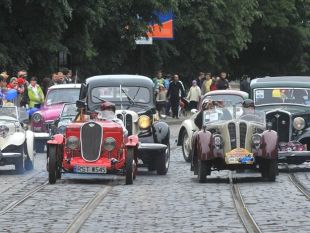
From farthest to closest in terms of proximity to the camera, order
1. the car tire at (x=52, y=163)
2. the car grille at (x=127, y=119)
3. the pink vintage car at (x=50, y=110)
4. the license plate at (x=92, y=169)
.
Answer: the pink vintage car at (x=50, y=110)
the car grille at (x=127, y=119)
the car tire at (x=52, y=163)
the license plate at (x=92, y=169)

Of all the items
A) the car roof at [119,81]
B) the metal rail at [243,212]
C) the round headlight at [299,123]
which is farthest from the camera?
the car roof at [119,81]

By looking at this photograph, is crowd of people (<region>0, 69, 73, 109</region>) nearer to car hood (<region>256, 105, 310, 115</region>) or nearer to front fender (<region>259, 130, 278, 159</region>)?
car hood (<region>256, 105, 310, 115</region>)

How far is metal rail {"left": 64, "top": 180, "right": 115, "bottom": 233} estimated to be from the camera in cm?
1391

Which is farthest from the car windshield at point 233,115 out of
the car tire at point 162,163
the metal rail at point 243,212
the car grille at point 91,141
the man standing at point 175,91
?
A: the man standing at point 175,91

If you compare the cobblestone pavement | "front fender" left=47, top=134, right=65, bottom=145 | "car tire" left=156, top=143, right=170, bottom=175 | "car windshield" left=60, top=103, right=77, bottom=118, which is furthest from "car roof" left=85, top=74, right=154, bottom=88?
"front fender" left=47, top=134, right=65, bottom=145

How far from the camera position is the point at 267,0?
225 feet

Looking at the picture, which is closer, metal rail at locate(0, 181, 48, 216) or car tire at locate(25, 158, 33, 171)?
metal rail at locate(0, 181, 48, 216)

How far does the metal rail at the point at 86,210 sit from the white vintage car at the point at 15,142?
3.03 m

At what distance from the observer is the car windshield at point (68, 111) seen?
28.6 metres

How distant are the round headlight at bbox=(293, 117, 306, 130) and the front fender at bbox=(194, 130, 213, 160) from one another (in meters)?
3.89

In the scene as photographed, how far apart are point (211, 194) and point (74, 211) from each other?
3383mm

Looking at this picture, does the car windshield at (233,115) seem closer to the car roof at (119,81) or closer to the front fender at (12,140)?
the car roof at (119,81)

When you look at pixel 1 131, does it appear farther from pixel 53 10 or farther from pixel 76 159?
pixel 53 10

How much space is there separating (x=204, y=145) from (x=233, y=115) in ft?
4.14
